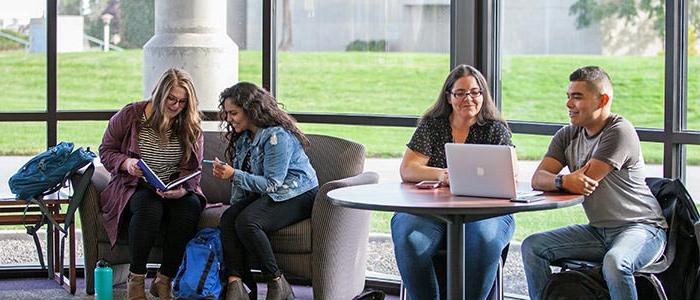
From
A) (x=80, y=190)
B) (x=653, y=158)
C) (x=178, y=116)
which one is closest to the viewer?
(x=653, y=158)

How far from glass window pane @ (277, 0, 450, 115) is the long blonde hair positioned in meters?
0.89

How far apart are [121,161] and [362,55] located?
1514 millimetres

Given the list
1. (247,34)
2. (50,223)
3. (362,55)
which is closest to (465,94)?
(362,55)

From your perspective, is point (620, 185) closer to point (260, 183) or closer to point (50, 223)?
point (260, 183)

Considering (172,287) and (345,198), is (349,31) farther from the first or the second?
(345,198)

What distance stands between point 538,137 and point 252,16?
199cm

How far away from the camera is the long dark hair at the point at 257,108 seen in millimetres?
5527

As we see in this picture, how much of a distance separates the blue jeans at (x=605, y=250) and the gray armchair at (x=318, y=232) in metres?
1.12

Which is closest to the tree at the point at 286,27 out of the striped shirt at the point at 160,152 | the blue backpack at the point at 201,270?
the striped shirt at the point at 160,152

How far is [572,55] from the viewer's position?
5547 millimetres

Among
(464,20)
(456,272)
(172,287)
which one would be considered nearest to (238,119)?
(172,287)

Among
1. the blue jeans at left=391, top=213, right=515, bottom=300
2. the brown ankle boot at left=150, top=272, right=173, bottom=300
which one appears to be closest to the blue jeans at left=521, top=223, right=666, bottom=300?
the blue jeans at left=391, top=213, right=515, bottom=300

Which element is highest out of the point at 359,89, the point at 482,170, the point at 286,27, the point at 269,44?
the point at 286,27

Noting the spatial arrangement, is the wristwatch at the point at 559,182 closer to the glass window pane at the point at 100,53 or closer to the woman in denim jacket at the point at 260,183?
the woman in denim jacket at the point at 260,183
